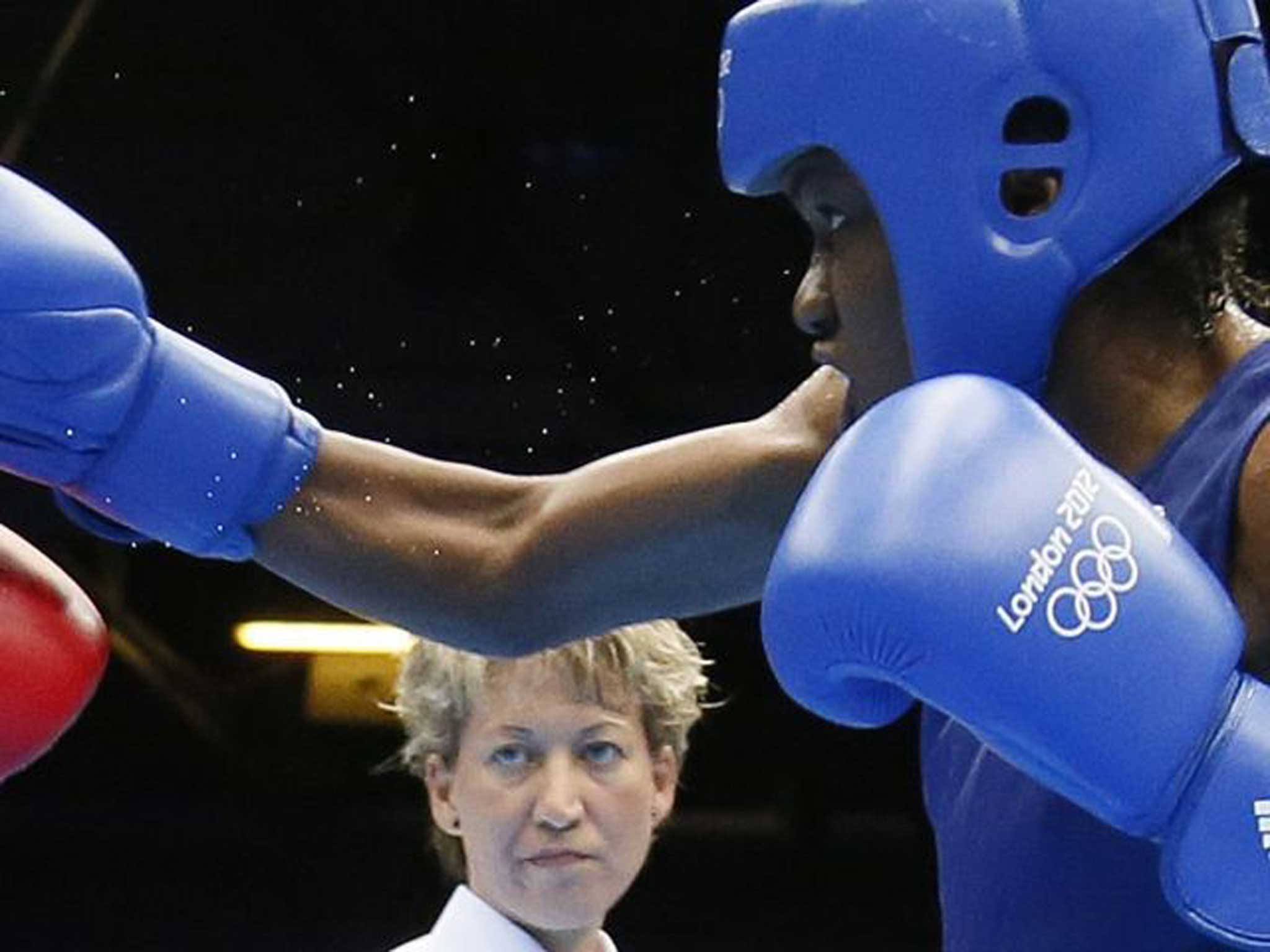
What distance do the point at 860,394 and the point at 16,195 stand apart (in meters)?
0.55

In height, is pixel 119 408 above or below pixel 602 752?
above

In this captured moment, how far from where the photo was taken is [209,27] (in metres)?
4.20

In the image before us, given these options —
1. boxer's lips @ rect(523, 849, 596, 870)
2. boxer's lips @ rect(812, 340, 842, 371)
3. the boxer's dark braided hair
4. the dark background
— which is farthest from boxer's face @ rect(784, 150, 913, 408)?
the dark background

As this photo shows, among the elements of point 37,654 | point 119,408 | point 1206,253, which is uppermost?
point 1206,253

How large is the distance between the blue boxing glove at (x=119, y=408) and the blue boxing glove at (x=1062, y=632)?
532 mm

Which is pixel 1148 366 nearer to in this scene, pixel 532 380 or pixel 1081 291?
pixel 1081 291

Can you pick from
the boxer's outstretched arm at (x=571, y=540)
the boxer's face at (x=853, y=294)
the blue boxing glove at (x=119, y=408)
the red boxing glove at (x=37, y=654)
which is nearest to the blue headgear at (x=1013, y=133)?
the boxer's face at (x=853, y=294)

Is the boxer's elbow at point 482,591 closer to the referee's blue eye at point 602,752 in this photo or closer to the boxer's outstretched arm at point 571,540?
the boxer's outstretched arm at point 571,540

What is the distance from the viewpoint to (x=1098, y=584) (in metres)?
1.39

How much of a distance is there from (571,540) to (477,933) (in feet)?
2.03

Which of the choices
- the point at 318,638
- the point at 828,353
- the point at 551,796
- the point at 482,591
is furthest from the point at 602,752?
the point at 318,638

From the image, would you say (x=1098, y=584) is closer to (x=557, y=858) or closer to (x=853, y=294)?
(x=853, y=294)

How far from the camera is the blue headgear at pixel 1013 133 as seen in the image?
1.52m

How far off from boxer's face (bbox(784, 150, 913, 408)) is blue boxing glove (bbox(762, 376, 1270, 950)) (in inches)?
7.1
